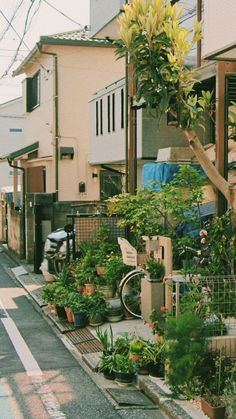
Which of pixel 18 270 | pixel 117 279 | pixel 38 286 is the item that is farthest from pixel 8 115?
pixel 117 279

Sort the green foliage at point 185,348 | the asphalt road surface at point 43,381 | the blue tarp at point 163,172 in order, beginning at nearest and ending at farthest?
1. the green foliage at point 185,348
2. the asphalt road surface at point 43,381
3. the blue tarp at point 163,172

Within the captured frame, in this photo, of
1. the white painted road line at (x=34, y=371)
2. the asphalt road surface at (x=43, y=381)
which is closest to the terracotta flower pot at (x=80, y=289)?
the asphalt road surface at (x=43, y=381)

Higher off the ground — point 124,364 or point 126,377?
point 124,364

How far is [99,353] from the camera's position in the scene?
9906 mm

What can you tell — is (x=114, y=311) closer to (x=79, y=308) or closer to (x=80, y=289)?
(x=79, y=308)

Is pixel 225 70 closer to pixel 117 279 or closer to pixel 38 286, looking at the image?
pixel 117 279

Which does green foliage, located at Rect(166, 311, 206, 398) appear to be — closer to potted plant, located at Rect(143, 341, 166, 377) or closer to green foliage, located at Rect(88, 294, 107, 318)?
potted plant, located at Rect(143, 341, 166, 377)

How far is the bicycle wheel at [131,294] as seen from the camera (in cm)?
1196

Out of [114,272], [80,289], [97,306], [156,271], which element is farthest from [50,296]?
[156,271]

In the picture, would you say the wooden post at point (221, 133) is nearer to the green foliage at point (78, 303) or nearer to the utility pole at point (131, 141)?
the green foliage at point (78, 303)

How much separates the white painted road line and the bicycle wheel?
218 centimetres

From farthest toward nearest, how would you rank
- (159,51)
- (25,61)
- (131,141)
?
(25,61), (131,141), (159,51)

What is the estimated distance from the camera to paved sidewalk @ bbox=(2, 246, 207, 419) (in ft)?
23.2

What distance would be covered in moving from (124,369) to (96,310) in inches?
136
